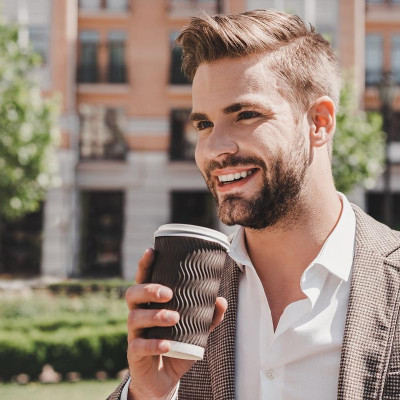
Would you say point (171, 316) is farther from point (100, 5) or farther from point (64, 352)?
point (100, 5)

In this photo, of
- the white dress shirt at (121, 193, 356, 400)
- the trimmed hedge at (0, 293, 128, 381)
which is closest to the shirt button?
the white dress shirt at (121, 193, 356, 400)

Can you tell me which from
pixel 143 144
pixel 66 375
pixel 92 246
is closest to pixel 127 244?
pixel 92 246

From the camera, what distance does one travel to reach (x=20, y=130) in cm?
1709

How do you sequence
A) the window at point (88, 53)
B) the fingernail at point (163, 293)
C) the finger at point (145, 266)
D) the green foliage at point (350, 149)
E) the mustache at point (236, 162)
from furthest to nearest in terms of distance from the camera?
the window at point (88, 53) < the green foliage at point (350, 149) < the mustache at point (236, 162) < the finger at point (145, 266) < the fingernail at point (163, 293)

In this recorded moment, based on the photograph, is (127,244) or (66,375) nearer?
(66,375)

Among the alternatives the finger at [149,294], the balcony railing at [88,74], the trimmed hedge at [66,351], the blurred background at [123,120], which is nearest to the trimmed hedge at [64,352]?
the trimmed hedge at [66,351]

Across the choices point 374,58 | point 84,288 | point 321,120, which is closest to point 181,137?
point 374,58

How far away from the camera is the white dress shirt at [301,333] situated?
5.70 feet

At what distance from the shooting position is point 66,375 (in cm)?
934

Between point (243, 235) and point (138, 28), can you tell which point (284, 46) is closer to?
point (243, 235)

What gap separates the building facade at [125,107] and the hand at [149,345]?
824 inches

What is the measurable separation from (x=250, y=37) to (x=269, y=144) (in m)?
0.31

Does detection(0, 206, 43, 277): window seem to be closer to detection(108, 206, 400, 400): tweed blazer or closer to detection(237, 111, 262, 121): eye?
detection(108, 206, 400, 400): tweed blazer

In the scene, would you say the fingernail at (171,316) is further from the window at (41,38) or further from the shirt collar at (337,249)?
the window at (41,38)
